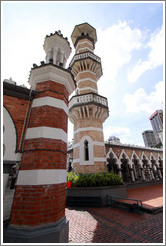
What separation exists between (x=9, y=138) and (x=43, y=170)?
1.23 m

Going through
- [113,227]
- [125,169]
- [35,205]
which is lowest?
[125,169]

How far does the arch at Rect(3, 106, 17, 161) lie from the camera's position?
2787 millimetres

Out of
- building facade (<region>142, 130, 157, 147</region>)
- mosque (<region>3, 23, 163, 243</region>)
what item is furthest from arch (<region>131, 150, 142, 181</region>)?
building facade (<region>142, 130, 157, 147</region>)

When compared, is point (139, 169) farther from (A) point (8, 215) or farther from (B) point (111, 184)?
(A) point (8, 215)

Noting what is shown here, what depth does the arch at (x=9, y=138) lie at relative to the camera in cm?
279

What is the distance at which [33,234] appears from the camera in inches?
89.4

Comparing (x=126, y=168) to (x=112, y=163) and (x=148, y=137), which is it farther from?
(x=148, y=137)

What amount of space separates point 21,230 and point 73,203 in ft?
18.8

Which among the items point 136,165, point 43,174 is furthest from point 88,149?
point 136,165

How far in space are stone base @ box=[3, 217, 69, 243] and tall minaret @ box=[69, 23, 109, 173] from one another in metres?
6.71

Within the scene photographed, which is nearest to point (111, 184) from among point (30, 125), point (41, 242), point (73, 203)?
point (73, 203)

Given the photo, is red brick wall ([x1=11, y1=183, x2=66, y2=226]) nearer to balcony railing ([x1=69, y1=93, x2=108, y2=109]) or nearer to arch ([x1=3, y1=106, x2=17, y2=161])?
arch ([x1=3, y1=106, x2=17, y2=161])

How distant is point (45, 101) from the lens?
347 cm

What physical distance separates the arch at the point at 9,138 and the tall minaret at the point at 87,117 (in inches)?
283
